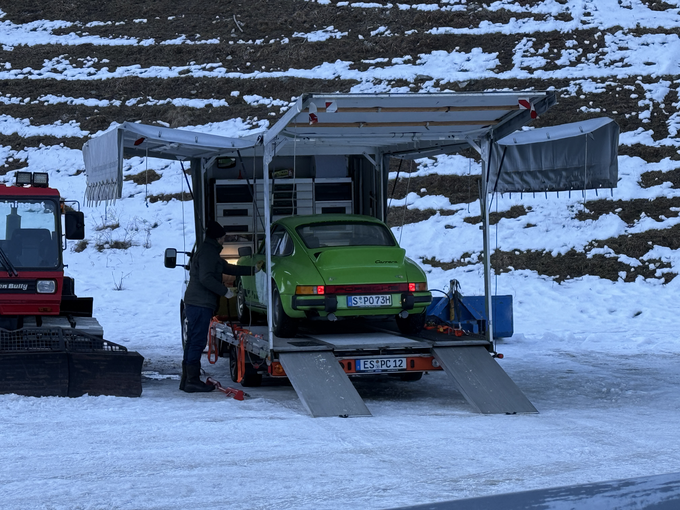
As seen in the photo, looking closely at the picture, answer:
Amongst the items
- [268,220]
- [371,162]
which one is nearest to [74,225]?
[268,220]

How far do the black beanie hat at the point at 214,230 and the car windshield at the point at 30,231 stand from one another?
2240 mm

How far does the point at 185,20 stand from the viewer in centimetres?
3659

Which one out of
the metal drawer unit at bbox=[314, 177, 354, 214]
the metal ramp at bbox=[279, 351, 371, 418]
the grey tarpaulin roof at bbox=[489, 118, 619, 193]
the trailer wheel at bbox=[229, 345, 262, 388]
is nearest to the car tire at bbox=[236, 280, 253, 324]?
the trailer wheel at bbox=[229, 345, 262, 388]

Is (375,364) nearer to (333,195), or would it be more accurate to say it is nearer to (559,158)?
(559,158)

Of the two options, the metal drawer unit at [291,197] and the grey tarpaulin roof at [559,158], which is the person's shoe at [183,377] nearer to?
the metal drawer unit at [291,197]

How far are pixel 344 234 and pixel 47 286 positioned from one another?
3747 mm

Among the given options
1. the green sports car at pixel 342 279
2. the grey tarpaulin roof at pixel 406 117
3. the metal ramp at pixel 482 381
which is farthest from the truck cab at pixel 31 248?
the metal ramp at pixel 482 381

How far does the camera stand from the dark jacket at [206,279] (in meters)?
9.95

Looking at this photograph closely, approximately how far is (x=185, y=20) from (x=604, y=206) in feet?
70.5

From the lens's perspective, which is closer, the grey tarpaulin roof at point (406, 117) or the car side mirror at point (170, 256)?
the grey tarpaulin roof at point (406, 117)

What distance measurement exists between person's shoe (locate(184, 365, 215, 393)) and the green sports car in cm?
100


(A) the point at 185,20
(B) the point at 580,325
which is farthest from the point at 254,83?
(B) the point at 580,325

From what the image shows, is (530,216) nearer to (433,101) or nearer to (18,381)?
(433,101)

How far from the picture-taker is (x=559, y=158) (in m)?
10.9
